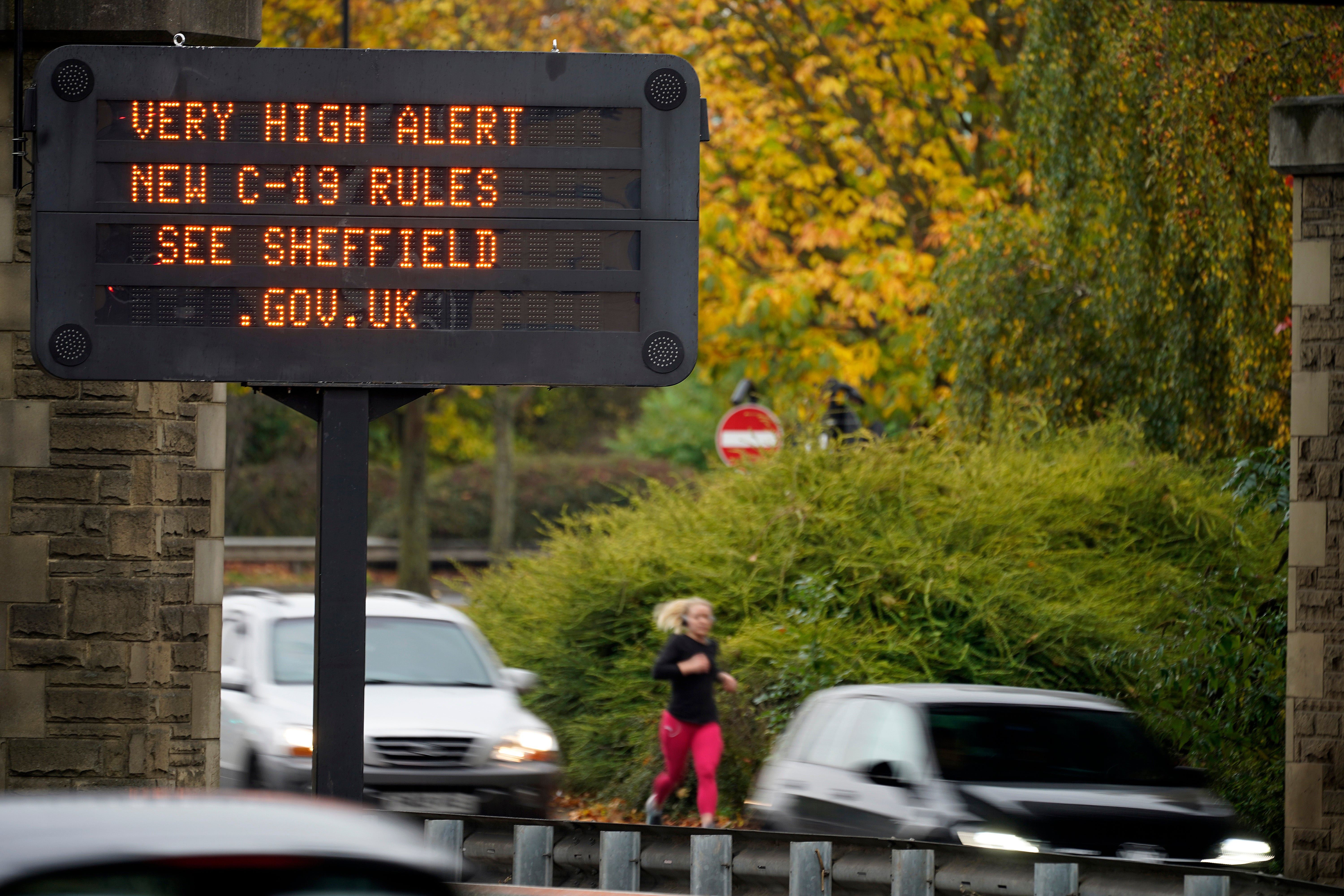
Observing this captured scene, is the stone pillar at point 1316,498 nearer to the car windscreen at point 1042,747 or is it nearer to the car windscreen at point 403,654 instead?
the car windscreen at point 1042,747

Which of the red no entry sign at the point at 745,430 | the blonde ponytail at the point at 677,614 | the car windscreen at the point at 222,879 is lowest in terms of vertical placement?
the blonde ponytail at the point at 677,614

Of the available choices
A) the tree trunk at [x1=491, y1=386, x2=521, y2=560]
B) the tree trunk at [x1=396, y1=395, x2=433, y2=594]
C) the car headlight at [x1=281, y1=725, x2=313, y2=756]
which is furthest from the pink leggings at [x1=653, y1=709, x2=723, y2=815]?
the tree trunk at [x1=491, y1=386, x2=521, y2=560]

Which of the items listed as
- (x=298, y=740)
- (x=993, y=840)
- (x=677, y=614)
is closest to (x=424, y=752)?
(x=298, y=740)

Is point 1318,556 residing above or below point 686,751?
above

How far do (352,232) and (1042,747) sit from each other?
16.0ft

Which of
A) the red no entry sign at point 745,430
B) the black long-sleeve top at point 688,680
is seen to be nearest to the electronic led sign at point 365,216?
the black long-sleeve top at point 688,680

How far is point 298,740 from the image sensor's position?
1162 cm

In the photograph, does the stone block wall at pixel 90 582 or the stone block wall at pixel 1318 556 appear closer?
the stone block wall at pixel 90 582

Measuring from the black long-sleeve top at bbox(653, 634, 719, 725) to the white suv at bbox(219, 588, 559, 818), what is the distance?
1006 millimetres

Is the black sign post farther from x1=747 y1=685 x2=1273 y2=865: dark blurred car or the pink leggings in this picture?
the pink leggings

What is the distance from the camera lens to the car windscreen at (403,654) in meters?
12.6

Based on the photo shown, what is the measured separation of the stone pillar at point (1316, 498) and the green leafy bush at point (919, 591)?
1903mm

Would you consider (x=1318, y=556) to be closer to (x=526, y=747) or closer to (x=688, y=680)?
(x=688, y=680)

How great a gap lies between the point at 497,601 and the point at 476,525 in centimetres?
3242
